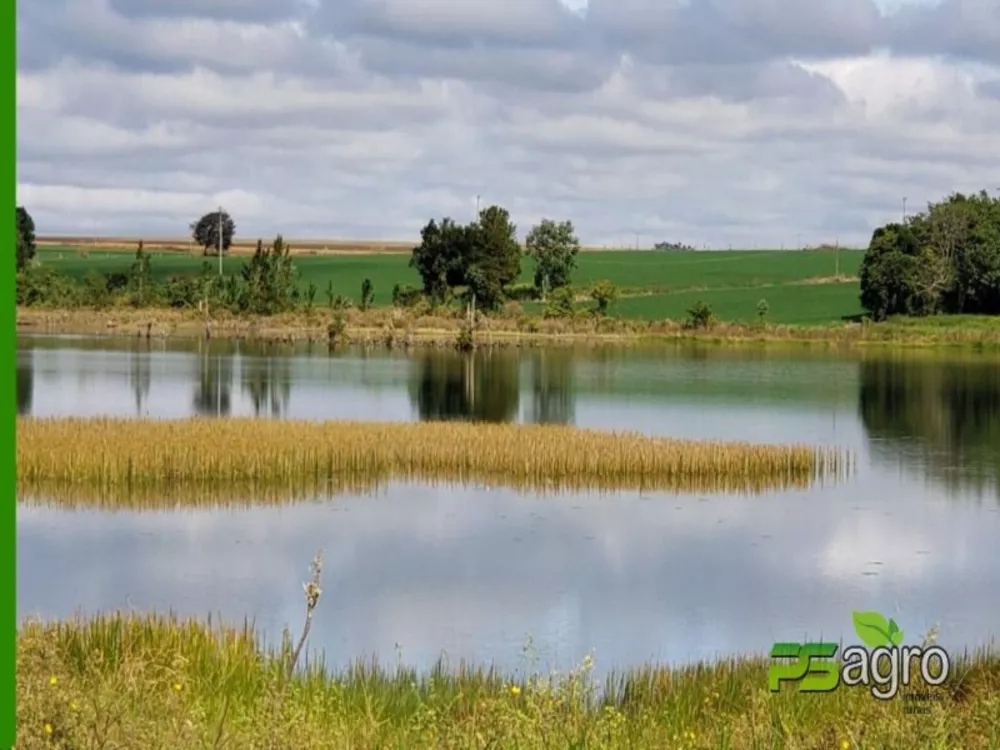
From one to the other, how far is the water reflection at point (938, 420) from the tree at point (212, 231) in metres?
78.5

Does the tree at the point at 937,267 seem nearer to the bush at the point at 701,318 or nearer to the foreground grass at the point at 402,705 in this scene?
the bush at the point at 701,318

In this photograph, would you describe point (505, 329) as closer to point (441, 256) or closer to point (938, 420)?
point (441, 256)

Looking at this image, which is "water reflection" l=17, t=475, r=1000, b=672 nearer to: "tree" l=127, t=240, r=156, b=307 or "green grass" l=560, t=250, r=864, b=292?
"tree" l=127, t=240, r=156, b=307

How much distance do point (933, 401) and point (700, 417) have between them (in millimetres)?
9333

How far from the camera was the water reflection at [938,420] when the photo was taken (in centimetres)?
2722

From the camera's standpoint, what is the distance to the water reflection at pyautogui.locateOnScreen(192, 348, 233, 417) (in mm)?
33406

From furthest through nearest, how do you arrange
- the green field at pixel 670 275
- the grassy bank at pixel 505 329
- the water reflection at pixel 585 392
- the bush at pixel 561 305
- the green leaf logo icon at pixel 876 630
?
1. the green field at pixel 670 275
2. the bush at pixel 561 305
3. the grassy bank at pixel 505 329
4. the water reflection at pixel 585 392
5. the green leaf logo icon at pixel 876 630

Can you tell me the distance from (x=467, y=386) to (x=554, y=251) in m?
49.9

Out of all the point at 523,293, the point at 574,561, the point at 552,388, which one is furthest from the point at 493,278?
the point at 574,561

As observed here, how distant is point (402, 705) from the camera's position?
30.5 feet

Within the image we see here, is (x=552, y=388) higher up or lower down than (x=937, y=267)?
lower down

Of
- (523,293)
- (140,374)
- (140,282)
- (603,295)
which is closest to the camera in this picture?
(140,374)

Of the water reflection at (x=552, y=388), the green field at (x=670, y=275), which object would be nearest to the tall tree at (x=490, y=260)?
the green field at (x=670, y=275)

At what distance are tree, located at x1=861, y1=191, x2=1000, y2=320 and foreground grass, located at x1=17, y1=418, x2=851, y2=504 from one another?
56586 mm
